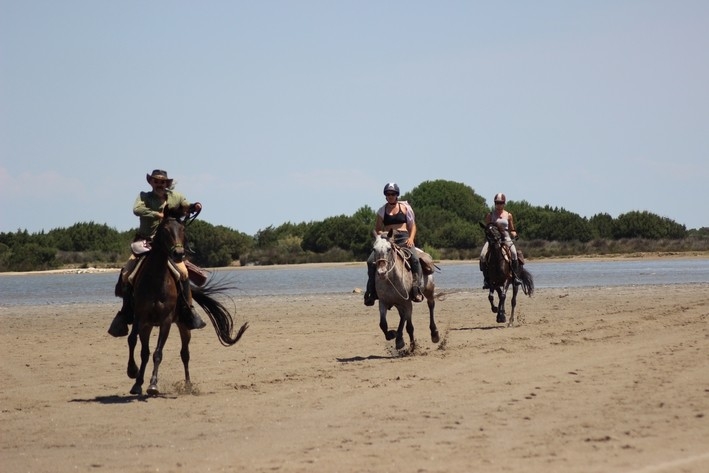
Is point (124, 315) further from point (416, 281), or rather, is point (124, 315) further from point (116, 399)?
point (416, 281)

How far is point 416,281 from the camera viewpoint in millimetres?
16656

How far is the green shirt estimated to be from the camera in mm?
12883

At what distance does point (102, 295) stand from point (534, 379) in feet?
94.9

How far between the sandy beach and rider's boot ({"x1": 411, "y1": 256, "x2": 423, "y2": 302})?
0.76 meters

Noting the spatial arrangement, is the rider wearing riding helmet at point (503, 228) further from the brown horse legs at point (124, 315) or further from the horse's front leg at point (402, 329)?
the brown horse legs at point (124, 315)

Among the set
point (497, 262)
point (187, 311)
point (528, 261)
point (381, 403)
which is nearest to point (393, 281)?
point (187, 311)

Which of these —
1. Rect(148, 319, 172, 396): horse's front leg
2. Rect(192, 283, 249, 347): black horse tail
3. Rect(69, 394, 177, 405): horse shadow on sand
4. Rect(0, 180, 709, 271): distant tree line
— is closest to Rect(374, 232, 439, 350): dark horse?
Rect(192, 283, 249, 347): black horse tail

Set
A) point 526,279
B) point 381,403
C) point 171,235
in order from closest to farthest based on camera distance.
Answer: point 381,403
point 171,235
point 526,279

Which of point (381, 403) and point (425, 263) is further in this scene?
point (425, 263)

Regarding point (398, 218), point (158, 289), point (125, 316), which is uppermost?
point (398, 218)

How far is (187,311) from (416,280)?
14.6 ft

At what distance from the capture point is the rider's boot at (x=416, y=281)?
16.6m

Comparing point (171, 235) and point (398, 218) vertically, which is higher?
point (398, 218)

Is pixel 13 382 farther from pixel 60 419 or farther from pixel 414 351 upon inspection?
pixel 414 351
